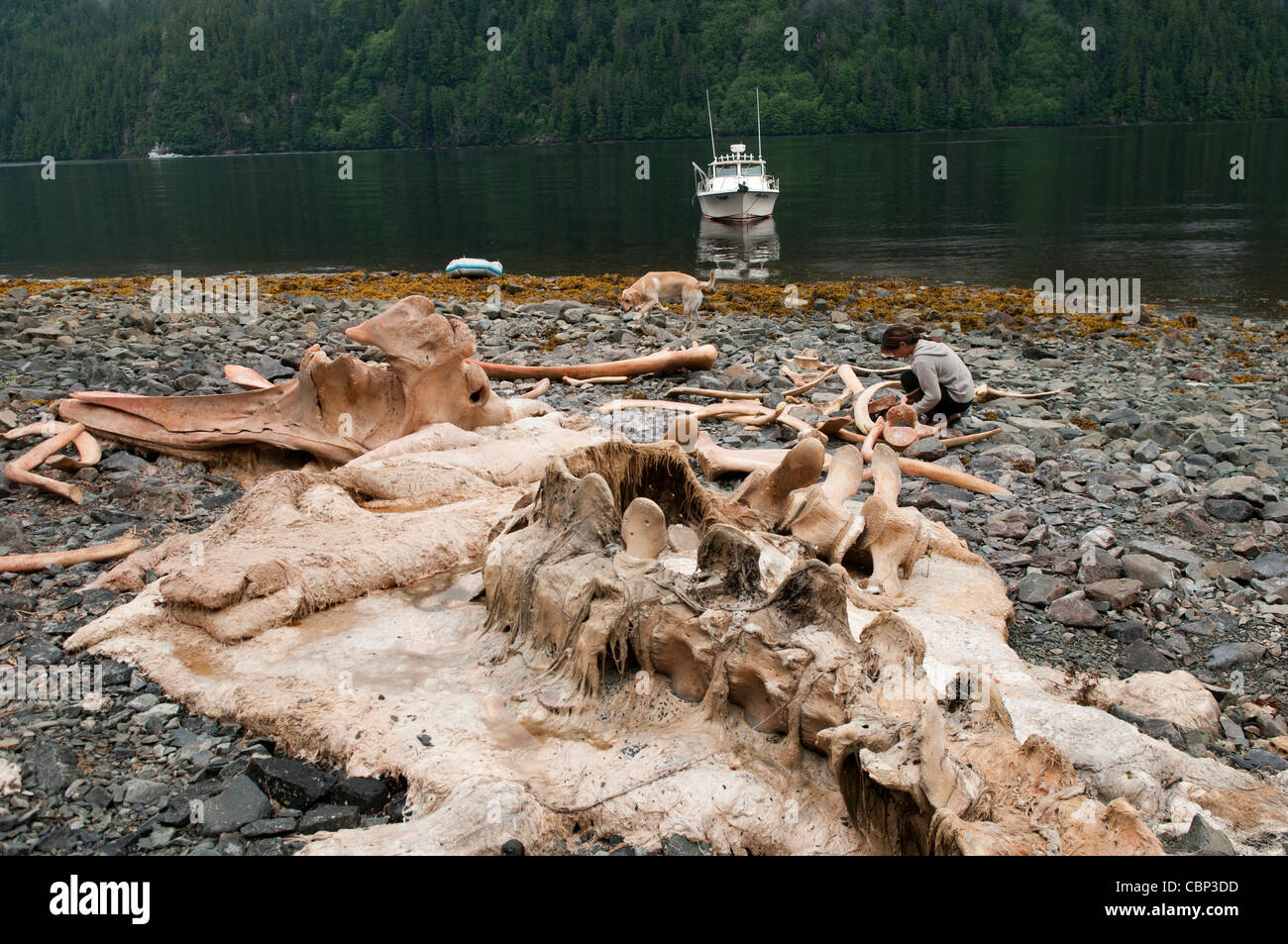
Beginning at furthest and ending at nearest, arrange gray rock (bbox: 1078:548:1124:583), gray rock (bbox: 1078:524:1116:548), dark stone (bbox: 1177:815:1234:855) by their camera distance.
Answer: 1. gray rock (bbox: 1078:524:1116:548)
2. gray rock (bbox: 1078:548:1124:583)
3. dark stone (bbox: 1177:815:1234:855)

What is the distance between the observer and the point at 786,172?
72.5m

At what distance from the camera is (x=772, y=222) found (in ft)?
141

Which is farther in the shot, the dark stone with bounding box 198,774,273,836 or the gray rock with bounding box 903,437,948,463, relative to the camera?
the gray rock with bounding box 903,437,948,463

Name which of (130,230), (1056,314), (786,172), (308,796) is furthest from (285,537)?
(786,172)

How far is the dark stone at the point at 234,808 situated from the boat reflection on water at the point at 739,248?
24327 mm

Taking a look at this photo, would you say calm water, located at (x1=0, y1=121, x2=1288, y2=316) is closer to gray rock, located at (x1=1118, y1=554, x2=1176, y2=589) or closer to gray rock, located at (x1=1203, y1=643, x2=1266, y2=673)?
gray rock, located at (x1=1118, y1=554, x2=1176, y2=589)

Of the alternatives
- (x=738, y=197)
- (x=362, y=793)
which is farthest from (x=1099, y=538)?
(x=738, y=197)

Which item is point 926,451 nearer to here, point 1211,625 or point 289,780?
point 1211,625

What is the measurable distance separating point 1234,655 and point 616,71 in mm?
141398

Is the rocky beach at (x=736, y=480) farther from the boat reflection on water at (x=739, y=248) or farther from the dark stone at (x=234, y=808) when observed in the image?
the boat reflection on water at (x=739, y=248)

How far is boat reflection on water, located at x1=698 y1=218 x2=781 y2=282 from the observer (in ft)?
96.4

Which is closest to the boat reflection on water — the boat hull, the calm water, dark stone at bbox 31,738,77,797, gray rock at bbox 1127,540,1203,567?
the calm water

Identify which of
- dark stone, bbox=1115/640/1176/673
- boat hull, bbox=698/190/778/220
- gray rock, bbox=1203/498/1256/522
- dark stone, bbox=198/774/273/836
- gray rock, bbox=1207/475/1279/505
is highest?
boat hull, bbox=698/190/778/220

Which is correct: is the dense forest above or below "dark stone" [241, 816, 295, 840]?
above
